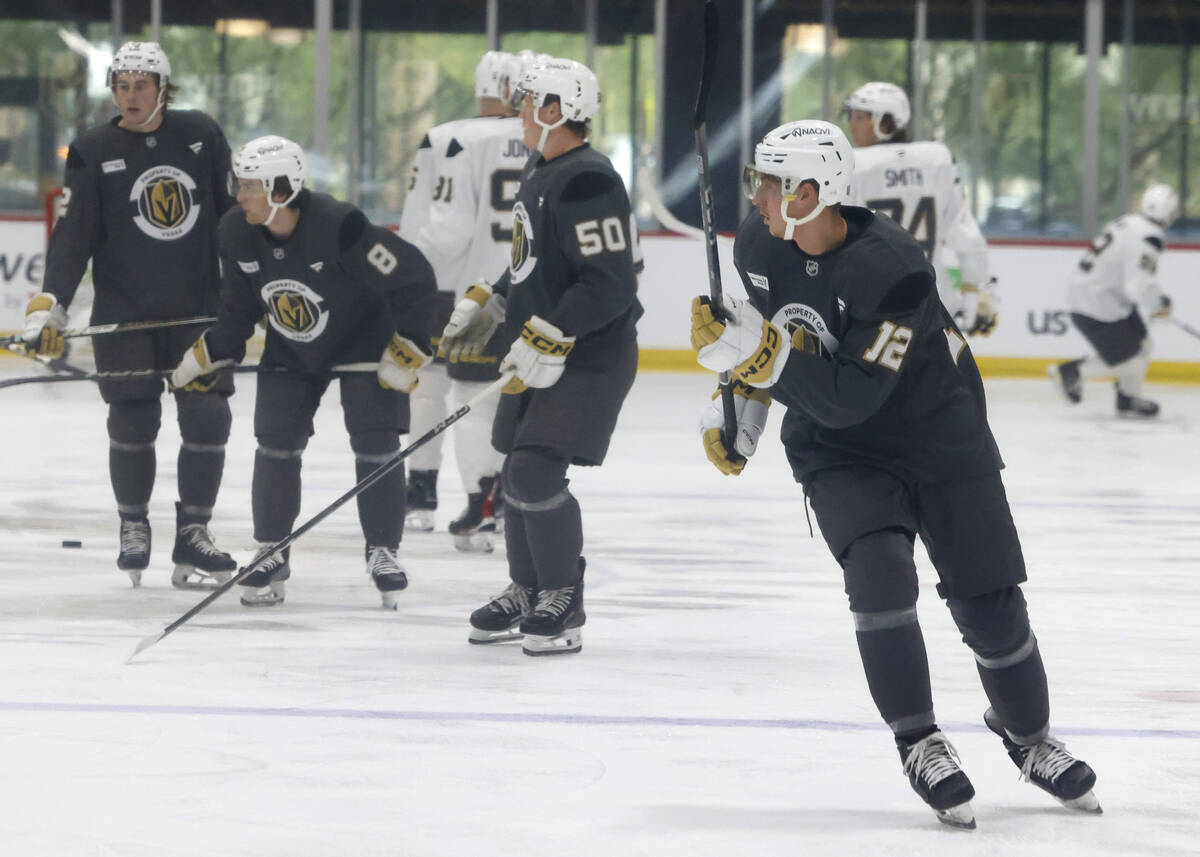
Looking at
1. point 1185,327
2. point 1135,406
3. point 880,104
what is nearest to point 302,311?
point 880,104

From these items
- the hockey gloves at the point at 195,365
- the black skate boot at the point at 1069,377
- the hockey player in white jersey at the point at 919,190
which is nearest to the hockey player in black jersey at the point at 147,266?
the hockey gloves at the point at 195,365

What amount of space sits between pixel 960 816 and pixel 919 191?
432 centimetres

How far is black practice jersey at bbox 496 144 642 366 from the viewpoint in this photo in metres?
4.06

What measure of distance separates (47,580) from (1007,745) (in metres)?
2.69

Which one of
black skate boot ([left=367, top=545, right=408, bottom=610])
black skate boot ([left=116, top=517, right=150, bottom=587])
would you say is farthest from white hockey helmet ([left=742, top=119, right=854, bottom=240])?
black skate boot ([left=116, top=517, right=150, bottom=587])

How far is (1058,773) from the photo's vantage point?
9.74ft

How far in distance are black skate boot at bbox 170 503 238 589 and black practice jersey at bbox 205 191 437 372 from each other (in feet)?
1.66

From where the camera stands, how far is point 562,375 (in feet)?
13.6

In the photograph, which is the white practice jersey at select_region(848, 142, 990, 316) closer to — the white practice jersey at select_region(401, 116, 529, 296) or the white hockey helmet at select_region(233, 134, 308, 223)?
the white practice jersey at select_region(401, 116, 529, 296)

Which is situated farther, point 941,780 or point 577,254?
point 577,254

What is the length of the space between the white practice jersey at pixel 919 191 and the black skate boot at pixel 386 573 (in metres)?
2.77

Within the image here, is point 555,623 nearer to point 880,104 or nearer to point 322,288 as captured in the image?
point 322,288

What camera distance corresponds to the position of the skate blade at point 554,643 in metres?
4.12

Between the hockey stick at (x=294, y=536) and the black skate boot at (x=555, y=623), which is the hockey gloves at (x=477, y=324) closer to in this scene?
the hockey stick at (x=294, y=536)
